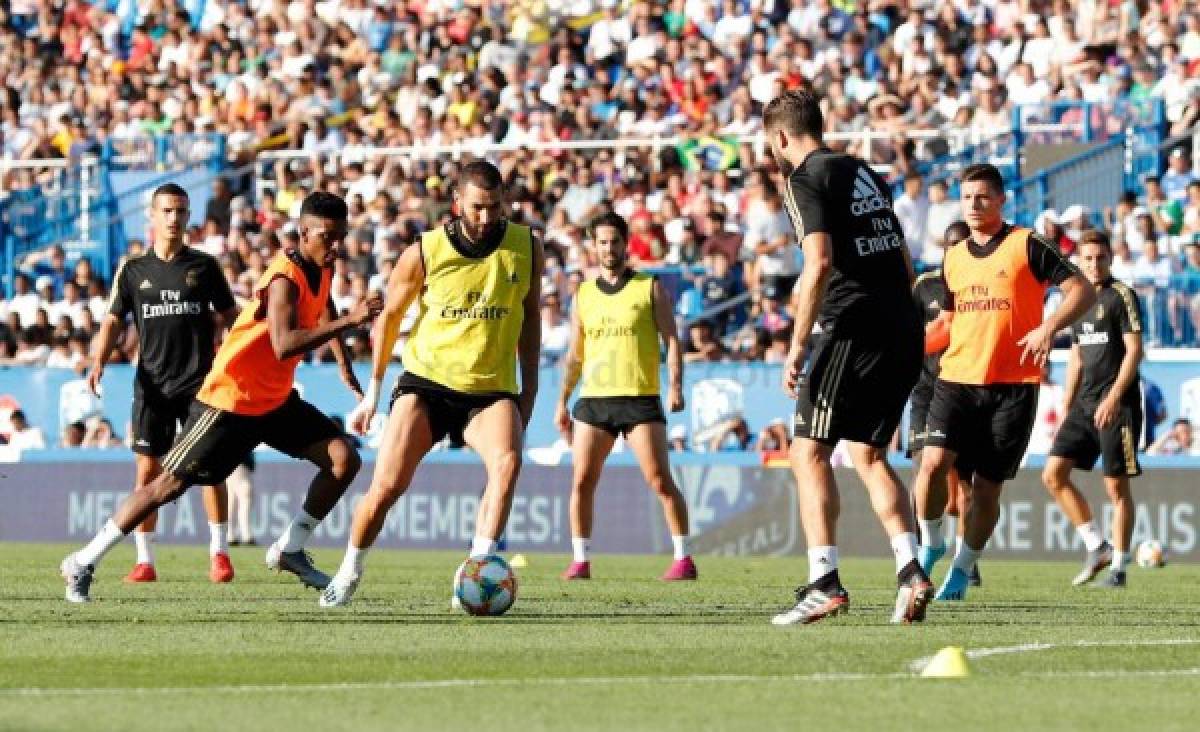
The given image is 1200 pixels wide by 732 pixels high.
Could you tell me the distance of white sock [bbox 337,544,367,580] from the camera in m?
12.4

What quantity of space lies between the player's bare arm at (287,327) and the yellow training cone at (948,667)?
4.79 m

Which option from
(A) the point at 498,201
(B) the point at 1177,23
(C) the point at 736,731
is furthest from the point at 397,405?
(B) the point at 1177,23

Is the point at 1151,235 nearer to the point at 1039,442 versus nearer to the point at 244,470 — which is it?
the point at 1039,442

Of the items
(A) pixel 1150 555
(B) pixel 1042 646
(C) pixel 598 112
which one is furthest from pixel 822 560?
(C) pixel 598 112

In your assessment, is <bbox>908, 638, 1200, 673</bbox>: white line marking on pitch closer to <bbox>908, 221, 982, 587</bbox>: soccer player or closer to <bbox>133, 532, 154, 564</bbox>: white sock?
<bbox>908, 221, 982, 587</bbox>: soccer player

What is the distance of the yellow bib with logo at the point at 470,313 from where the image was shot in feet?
40.2

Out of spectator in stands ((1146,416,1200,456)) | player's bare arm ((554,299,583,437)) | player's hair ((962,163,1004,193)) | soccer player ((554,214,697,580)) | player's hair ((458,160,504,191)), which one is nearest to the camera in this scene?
player's hair ((458,160,504,191))

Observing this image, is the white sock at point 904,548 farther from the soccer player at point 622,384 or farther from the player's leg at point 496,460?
the soccer player at point 622,384

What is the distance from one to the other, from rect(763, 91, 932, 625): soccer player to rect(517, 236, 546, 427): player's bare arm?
4.88 feet

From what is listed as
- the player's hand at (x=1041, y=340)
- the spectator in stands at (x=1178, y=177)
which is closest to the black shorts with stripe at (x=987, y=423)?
the player's hand at (x=1041, y=340)

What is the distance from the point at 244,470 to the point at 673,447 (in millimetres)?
4321

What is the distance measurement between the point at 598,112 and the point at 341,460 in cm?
1760

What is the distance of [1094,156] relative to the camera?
26.9m

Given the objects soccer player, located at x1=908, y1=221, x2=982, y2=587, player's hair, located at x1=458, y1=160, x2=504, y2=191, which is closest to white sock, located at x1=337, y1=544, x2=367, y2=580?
player's hair, located at x1=458, y1=160, x2=504, y2=191
